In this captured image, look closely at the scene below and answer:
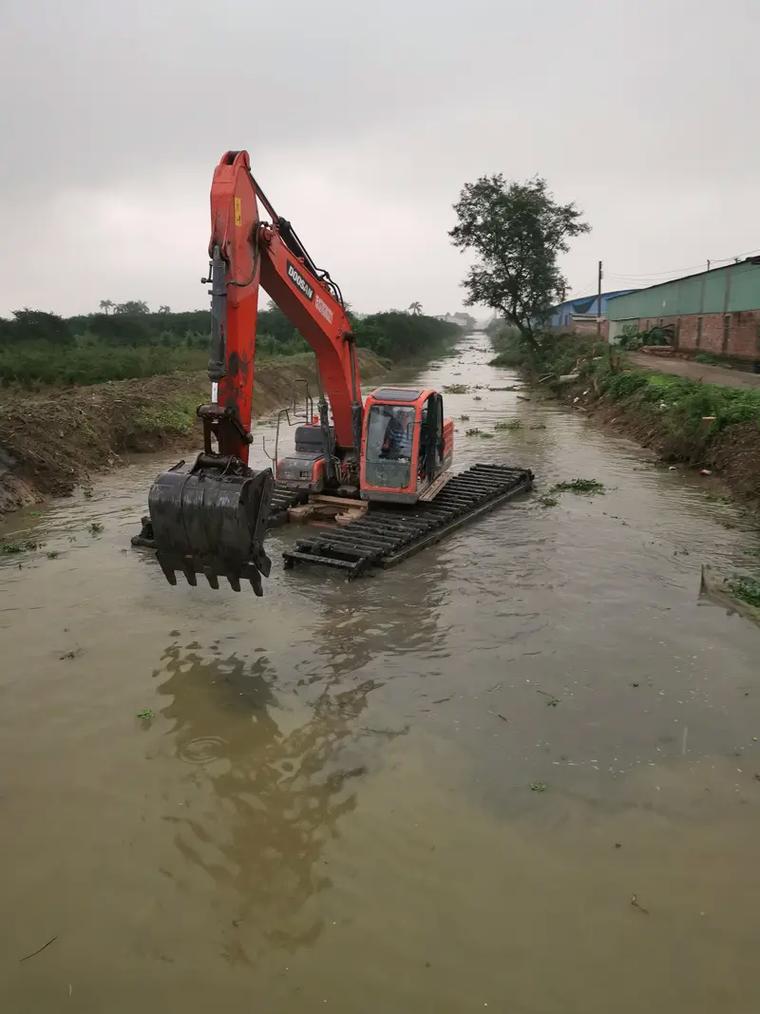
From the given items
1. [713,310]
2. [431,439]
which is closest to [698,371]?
[713,310]

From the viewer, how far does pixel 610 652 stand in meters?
6.43

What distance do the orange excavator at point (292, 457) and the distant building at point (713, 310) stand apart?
593 inches

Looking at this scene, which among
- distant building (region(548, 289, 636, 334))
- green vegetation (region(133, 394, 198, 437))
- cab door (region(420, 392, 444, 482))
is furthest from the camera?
distant building (region(548, 289, 636, 334))

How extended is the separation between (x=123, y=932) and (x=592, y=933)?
2396 millimetres

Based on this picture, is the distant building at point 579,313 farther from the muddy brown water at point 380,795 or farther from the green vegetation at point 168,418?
the muddy brown water at point 380,795

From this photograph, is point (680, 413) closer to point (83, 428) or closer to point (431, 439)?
point (431, 439)

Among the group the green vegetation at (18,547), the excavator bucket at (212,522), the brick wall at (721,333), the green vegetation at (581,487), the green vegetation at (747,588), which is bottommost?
the green vegetation at (18,547)

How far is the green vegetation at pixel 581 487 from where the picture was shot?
41.9 ft

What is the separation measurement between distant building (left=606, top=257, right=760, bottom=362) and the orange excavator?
1506 cm

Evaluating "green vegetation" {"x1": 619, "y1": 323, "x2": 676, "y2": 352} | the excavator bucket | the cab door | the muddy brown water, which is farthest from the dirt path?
the excavator bucket

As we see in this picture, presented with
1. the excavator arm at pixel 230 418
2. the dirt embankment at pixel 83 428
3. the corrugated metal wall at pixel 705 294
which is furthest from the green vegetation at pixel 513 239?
the excavator arm at pixel 230 418

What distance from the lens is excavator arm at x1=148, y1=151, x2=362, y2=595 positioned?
18.5ft

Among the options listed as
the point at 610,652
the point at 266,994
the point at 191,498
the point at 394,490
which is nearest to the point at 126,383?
A: the point at 394,490

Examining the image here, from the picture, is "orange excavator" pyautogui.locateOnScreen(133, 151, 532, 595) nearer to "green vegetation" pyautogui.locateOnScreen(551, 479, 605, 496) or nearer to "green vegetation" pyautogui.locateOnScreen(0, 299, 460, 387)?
"green vegetation" pyautogui.locateOnScreen(551, 479, 605, 496)
